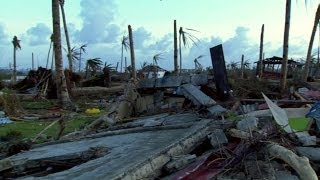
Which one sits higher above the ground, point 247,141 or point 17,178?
point 247,141

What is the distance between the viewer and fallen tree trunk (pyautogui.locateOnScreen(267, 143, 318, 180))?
4117 millimetres

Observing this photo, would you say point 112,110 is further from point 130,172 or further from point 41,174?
point 130,172

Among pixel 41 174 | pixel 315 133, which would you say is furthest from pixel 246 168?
pixel 41 174

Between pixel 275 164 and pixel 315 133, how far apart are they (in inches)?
62.6

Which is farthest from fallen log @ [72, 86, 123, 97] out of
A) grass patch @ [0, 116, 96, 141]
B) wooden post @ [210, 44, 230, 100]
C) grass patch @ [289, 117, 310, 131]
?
grass patch @ [289, 117, 310, 131]

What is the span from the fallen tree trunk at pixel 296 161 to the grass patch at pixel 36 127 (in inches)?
288

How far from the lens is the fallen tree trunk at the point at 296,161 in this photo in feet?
13.5

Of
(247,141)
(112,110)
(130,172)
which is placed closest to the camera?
(130,172)

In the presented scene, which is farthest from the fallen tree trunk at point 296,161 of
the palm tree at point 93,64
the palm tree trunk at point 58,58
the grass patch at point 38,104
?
the palm tree at point 93,64

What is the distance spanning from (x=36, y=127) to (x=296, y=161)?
9.85 metres

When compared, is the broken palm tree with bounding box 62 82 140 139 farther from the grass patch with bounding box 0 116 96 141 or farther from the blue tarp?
the blue tarp

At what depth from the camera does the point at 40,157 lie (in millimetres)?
6273

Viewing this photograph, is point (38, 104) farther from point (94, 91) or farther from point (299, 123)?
point (299, 123)

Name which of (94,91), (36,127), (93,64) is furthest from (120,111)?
(93,64)
